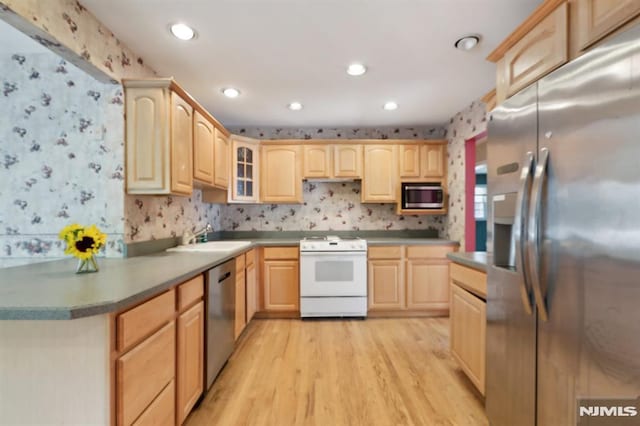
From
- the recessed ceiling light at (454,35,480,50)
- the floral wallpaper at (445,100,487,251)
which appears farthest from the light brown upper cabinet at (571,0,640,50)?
the floral wallpaper at (445,100,487,251)

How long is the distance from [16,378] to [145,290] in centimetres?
47

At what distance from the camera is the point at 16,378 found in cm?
101

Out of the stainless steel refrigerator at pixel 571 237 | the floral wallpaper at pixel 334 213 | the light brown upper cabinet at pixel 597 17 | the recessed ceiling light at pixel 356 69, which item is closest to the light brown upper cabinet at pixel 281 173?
the floral wallpaper at pixel 334 213

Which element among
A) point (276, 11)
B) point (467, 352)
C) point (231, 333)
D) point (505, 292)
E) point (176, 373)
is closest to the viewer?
point (505, 292)

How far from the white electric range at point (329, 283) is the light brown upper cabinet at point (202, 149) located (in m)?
1.32

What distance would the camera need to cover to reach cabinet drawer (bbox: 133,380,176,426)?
1.21 meters

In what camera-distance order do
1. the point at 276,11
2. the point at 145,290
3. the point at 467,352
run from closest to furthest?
the point at 145,290 < the point at 276,11 < the point at 467,352

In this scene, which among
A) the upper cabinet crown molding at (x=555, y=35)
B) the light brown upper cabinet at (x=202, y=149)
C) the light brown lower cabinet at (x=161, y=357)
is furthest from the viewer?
the light brown upper cabinet at (x=202, y=149)

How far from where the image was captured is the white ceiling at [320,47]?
5.36 ft

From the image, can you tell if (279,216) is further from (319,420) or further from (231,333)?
(319,420)

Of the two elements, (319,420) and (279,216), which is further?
(279,216)

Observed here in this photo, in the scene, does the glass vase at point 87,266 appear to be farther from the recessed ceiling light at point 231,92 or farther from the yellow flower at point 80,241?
the recessed ceiling light at point 231,92

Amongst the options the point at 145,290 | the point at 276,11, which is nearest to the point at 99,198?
the point at 145,290

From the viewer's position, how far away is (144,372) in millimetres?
1204
